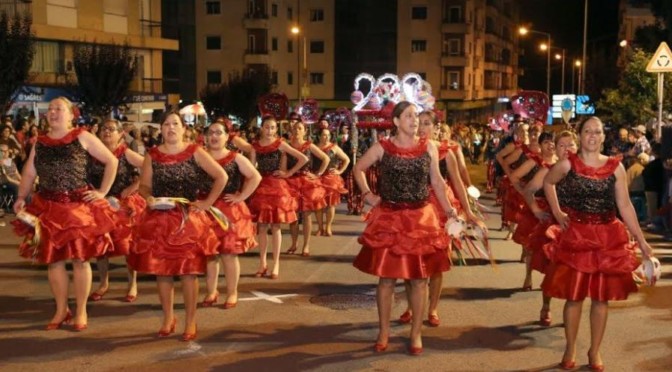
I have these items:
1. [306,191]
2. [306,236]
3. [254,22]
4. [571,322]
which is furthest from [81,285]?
[254,22]

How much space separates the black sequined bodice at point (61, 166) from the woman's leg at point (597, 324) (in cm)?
452

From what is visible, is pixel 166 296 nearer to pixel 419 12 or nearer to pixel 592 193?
pixel 592 193

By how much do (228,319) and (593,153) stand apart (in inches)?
149

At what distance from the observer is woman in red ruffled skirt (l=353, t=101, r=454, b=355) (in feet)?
21.9

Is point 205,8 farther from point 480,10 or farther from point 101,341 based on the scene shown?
point 101,341

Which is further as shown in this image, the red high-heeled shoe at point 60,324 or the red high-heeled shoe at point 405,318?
the red high-heeled shoe at point 405,318

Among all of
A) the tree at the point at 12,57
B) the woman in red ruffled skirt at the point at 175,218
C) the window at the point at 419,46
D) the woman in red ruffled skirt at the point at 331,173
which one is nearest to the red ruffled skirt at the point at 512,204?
the woman in red ruffled skirt at the point at 331,173

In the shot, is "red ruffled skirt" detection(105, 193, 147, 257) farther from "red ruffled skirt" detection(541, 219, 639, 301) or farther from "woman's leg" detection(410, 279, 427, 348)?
"red ruffled skirt" detection(541, 219, 639, 301)

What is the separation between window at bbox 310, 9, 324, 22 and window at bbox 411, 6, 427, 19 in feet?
21.9

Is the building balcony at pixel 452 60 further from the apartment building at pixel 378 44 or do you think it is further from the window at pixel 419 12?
the window at pixel 419 12

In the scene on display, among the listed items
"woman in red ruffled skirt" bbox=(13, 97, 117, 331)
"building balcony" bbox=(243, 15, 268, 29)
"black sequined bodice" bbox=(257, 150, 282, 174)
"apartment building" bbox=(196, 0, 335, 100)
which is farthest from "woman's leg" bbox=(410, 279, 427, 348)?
"building balcony" bbox=(243, 15, 268, 29)

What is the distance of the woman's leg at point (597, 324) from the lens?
6.35 m

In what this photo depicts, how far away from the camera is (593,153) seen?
21.0 feet

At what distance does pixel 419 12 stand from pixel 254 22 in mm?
12903
